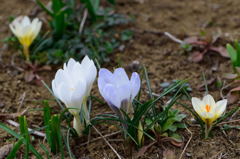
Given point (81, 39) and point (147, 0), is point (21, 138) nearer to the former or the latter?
point (81, 39)

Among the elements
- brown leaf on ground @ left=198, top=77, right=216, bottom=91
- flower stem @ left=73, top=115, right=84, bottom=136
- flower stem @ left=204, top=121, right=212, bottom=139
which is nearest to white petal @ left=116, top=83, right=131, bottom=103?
flower stem @ left=73, top=115, right=84, bottom=136

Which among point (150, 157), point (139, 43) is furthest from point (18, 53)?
point (150, 157)

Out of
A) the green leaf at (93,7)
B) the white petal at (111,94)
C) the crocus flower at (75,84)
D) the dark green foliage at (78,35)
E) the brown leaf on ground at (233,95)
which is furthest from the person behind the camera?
the green leaf at (93,7)

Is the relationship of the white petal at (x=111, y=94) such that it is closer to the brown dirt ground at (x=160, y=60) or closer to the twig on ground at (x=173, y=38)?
the brown dirt ground at (x=160, y=60)

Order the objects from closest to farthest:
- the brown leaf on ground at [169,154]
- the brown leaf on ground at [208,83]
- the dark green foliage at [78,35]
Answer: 1. the brown leaf on ground at [169,154]
2. the brown leaf on ground at [208,83]
3. the dark green foliage at [78,35]

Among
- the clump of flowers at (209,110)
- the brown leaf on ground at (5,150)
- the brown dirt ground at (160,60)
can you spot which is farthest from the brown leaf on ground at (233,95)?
the brown leaf on ground at (5,150)

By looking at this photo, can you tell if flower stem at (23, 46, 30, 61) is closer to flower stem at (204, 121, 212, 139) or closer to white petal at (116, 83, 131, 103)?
white petal at (116, 83, 131, 103)
